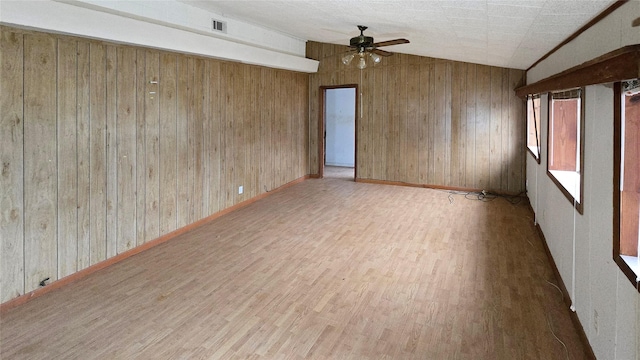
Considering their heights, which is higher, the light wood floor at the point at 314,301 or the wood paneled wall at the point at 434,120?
the wood paneled wall at the point at 434,120

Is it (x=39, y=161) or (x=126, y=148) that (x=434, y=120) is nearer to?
(x=126, y=148)

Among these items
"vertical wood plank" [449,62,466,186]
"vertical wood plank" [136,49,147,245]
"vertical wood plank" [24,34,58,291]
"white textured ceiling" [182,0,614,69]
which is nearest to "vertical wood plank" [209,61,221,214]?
"white textured ceiling" [182,0,614,69]

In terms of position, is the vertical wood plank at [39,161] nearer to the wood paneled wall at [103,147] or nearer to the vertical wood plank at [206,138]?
the wood paneled wall at [103,147]

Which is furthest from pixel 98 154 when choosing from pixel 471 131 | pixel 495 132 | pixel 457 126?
pixel 495 132

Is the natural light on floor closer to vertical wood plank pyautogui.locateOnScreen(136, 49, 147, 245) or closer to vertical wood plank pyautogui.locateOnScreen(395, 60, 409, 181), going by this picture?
vertical wood plank pyautogui.locateOnScreen(395, 60, 409, 181)

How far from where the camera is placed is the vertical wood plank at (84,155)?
3338 mm

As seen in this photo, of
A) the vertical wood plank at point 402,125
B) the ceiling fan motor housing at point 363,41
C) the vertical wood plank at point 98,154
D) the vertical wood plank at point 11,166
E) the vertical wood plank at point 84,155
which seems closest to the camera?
the vertical wood plank at point 11,166

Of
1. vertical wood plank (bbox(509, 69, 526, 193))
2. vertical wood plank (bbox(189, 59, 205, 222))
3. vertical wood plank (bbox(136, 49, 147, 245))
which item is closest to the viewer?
vertical wood plank (bbox(136, 49, 147, 245))

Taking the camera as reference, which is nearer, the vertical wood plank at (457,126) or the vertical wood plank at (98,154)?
the vertical wood plank at (98,154)

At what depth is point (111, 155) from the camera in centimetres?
368

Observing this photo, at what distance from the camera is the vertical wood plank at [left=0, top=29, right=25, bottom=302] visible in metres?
2.78

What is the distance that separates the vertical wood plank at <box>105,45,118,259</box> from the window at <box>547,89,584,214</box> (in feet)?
13.2

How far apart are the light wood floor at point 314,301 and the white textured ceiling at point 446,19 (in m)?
2.01

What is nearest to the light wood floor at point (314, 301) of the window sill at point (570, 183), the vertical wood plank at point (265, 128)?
the window sill at point (570, 183)
